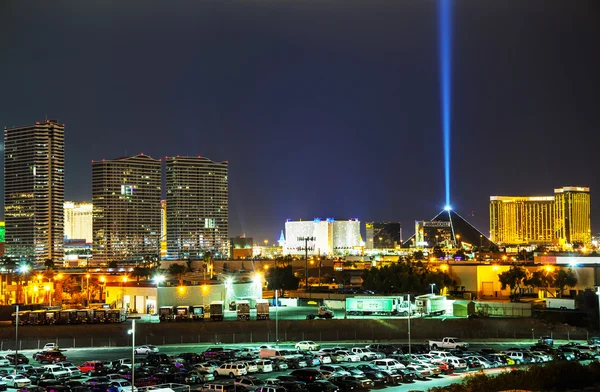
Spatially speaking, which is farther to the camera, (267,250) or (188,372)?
(267,250)

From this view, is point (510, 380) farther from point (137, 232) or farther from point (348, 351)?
point (137, 232)

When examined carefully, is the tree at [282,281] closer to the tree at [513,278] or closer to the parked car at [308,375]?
the tree at [513,278]

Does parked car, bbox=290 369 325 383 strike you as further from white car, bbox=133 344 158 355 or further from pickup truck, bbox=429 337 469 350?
pickup truck, bbox=429 337 469 350

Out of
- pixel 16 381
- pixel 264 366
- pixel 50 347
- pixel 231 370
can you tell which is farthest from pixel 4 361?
pixel 264 366

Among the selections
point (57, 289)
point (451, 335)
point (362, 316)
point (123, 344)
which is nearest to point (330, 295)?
point (362, 316)

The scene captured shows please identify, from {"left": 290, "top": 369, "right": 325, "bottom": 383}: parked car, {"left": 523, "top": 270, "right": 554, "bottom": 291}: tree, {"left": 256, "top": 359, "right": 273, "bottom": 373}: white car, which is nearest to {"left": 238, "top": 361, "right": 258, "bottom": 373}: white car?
{"left": 256, "top": 359, "right": 273, "bottom": 373}: white car

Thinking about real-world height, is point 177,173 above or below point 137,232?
above
